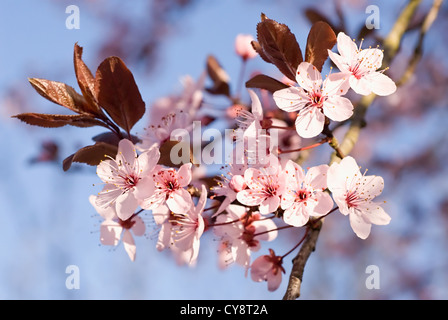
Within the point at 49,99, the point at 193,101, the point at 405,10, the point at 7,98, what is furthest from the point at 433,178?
the point at 7,98

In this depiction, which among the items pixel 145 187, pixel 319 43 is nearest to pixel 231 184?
pixel 145 187

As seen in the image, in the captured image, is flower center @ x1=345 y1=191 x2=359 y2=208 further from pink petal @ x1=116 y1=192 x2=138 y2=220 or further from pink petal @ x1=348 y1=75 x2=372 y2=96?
pink petal @ x1=116 y1=192 x2=138 y2=220

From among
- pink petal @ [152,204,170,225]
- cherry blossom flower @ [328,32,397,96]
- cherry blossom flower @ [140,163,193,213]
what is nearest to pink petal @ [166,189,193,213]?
cherry blossom flower @ [140,163,193,213]

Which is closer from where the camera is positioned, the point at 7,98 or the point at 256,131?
the point at 256,131

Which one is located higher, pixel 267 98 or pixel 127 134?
pixel 267 98

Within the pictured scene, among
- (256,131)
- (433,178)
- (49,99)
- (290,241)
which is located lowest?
(290,241)
